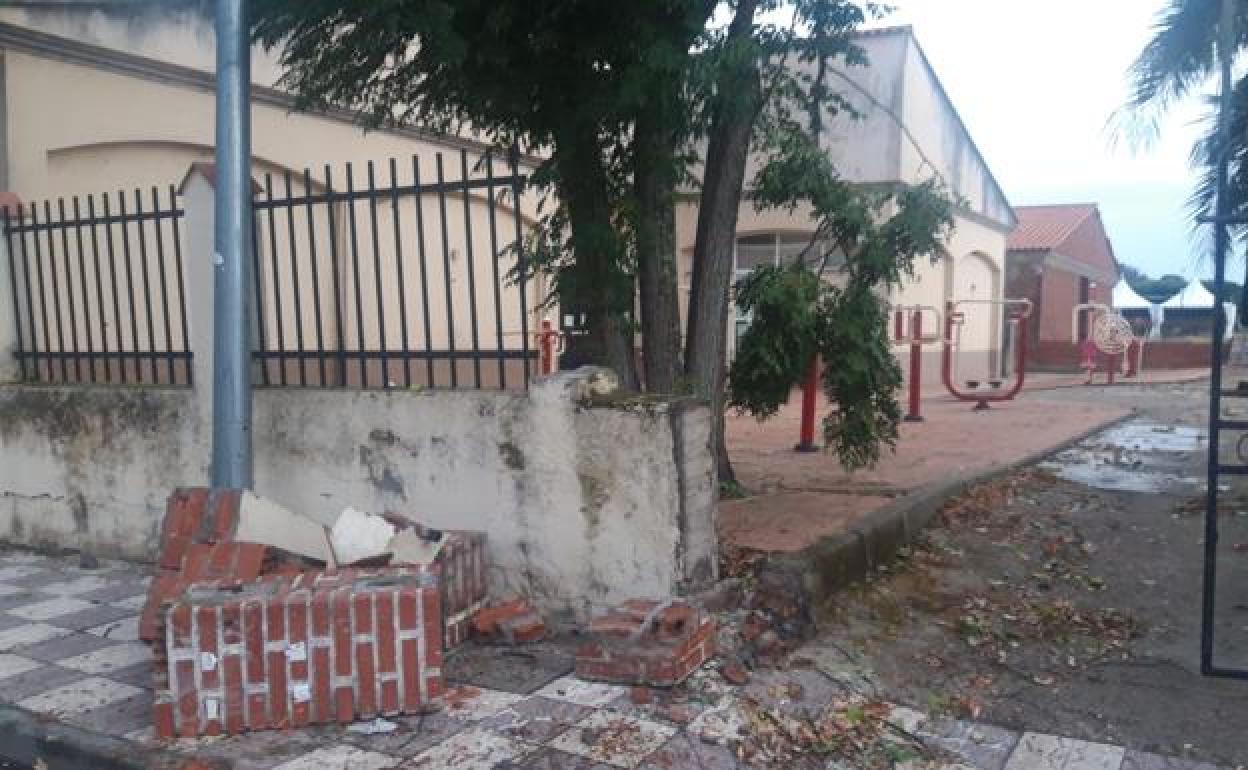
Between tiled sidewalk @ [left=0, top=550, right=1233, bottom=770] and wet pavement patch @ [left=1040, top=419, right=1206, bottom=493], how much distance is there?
486 cm

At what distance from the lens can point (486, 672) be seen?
4289mm

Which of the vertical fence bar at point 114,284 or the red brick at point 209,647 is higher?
the vertical fence bar at point 114,284

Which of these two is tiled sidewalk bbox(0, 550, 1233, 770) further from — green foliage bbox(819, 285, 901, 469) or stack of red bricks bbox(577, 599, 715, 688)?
green foliage bbox(819, 285, 901, 469)

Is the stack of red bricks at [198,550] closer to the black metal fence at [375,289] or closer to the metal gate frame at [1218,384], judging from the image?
the black metal fence at [375,289]

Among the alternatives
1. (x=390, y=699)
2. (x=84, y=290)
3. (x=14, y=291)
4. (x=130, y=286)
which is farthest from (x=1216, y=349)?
(x=14, y=291)

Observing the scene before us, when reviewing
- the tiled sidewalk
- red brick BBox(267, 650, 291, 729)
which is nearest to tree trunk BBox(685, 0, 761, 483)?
the tiled sidewalk

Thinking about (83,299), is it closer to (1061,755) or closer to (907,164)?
(1061,755)

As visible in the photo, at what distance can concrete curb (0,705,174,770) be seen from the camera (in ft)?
11.7

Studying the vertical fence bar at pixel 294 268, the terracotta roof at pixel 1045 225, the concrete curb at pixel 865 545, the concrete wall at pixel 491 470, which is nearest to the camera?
the concrete wall at pixel 491 470

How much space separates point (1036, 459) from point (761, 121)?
4259mm

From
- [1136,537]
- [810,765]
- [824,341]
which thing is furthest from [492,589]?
[1136,537]

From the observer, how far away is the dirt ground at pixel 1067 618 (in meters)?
3.91

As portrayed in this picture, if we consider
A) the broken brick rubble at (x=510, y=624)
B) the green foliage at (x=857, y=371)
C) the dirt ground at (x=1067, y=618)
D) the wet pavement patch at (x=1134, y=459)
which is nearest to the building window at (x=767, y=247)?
the wet pavement patch at (x=1134, y=459)

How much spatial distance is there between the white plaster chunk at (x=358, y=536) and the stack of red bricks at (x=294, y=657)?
2.43 feet
